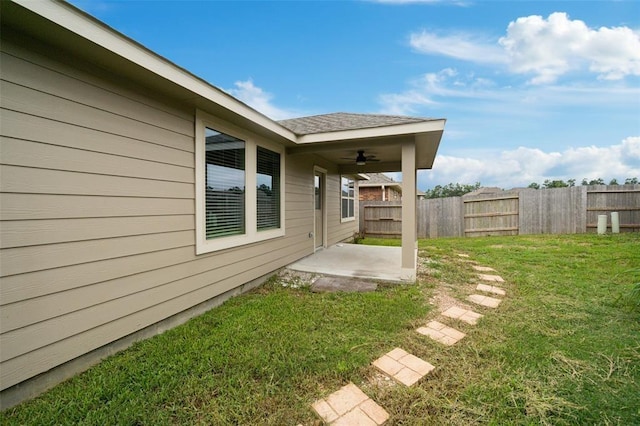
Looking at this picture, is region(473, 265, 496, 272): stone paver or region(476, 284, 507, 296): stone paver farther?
region(473, 265, 496, 272): stone paver

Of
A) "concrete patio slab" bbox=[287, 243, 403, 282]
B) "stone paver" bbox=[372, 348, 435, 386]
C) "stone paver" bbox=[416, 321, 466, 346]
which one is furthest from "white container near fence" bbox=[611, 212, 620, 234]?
"stone paver" bbox=[372, 348, 435, 386]

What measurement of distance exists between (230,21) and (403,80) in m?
6.46

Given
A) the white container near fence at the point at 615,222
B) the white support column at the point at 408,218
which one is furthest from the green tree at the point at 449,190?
the white support column at the point at 408,218

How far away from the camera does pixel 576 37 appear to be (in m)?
5.83

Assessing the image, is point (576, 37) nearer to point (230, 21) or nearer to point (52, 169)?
point (230, 21)

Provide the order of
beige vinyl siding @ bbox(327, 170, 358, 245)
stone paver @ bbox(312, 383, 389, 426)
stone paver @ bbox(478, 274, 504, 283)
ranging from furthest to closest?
beige vinyl siding @ bbox(327, 170, 358, 245) < stone paver @ bbox(478, 274, 504, 283) < stone paver @ bbox(312, 383, 389, 426)

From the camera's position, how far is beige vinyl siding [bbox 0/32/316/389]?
171 cm

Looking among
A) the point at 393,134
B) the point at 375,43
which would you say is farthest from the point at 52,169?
the point at 375,43

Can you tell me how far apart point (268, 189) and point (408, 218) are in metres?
2.51

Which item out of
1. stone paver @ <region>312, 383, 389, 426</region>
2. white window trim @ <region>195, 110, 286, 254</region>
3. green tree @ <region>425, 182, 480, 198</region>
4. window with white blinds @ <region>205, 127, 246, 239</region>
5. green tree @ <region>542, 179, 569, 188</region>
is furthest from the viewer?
green tree @ <region>425, 182, 480, 198</region>

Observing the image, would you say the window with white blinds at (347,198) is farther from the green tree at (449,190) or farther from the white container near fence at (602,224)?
the green tree at (449,190)

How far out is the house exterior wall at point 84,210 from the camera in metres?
1.71

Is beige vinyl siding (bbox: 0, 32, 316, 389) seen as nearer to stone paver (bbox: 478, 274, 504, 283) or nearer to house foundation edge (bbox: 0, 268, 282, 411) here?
house foundation edge (bbox: 0, 268, 282, 411)

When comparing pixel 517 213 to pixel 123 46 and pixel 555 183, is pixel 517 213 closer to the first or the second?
pixel 123 46
